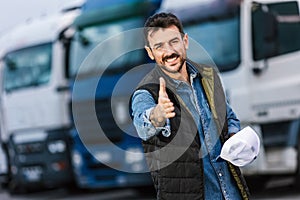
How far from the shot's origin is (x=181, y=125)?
3.08 m

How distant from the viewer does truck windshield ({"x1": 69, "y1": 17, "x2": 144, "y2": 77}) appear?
34.6 ft

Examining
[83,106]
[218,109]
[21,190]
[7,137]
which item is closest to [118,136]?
[83,106]

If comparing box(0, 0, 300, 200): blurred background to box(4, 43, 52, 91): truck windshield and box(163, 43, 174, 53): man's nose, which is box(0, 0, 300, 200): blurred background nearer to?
box(4, 43, 52, 91): truck windshield

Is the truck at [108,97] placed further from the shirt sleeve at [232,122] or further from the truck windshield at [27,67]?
the shirt sleeve at [232,122]

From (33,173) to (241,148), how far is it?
996 centimetres

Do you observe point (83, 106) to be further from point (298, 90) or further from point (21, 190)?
point (21, 190)

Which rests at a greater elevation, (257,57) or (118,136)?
(257,57)

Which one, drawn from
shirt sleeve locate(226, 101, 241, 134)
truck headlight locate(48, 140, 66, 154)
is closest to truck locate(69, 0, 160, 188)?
truck headlight locate(48, 140, 66, 154)

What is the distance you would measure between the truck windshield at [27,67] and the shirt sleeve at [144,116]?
9.52 m

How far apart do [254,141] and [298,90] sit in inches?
248

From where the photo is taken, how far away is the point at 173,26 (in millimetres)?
3188

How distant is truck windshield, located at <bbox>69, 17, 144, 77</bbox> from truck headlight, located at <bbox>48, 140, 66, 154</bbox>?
1.08m

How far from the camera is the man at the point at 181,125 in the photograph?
305 cm

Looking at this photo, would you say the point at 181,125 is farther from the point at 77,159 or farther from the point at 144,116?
the point at 77,159
